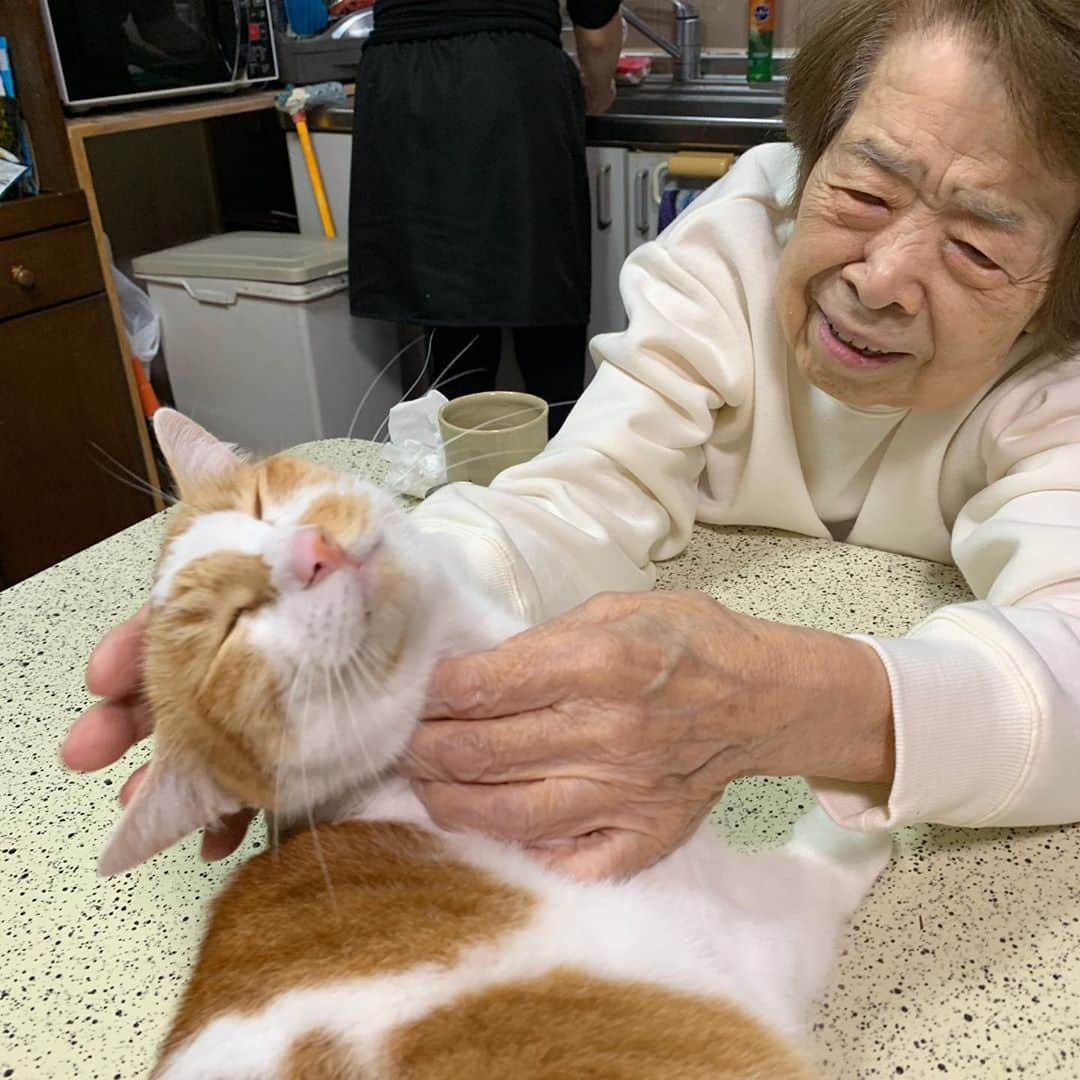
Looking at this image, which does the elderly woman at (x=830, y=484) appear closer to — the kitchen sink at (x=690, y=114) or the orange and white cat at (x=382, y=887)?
the orange and white cat at (x=382, y=887)

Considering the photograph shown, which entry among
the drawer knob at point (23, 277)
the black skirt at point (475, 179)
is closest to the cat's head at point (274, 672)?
the black skirt at point (475, 179)

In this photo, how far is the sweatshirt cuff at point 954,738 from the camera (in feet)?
2.21

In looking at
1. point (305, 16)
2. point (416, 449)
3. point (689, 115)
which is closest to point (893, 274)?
point (416, 449)

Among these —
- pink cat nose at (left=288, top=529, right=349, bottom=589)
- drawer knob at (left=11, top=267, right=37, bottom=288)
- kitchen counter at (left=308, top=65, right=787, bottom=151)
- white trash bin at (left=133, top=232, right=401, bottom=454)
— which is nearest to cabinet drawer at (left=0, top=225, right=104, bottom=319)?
drawer knob at (left=11, top=267, right=37, bottom=288)

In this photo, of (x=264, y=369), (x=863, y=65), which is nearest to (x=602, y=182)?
→ (x=264, y=369)

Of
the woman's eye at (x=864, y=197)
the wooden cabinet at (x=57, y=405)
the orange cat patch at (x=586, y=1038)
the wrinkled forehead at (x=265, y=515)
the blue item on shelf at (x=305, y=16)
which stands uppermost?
the blue item on shelf at (x=305, y=16)

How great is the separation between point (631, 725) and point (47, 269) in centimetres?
229

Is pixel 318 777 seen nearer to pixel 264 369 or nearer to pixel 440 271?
pixel 440 271

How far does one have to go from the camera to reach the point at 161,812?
0.65 m

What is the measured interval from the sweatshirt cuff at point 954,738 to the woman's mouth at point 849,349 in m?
0.33

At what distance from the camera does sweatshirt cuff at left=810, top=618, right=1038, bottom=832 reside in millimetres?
675

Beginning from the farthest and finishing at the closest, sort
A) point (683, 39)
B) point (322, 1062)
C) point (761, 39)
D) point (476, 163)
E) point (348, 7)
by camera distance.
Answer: point (348, 7) → point (683, 39) → point (761, 39) → point (476, 163) → point (322, 1062)

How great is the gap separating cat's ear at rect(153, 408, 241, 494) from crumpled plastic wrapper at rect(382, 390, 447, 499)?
13.0 inches

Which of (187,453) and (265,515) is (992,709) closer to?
(265,515)
